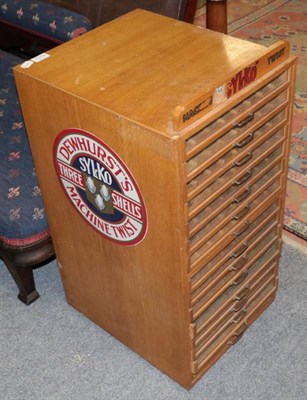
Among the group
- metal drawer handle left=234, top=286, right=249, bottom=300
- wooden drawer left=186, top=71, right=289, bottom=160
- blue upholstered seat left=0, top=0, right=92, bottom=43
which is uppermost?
wooden drawer left=186, top=71, right=289, bottom=160

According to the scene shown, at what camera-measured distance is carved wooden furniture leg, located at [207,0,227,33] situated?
6.50 ft

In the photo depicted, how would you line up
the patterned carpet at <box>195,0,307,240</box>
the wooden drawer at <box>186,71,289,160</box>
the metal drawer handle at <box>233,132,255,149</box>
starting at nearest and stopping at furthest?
the wooden drawer at <box>186,71,289,160</box>, the metal drawer handle at <box>233,132,255,149</box>, the patterned carpet at <box>195,0,307,240</box>

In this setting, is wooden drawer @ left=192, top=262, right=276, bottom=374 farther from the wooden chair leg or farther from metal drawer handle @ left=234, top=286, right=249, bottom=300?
the wooden chair leg

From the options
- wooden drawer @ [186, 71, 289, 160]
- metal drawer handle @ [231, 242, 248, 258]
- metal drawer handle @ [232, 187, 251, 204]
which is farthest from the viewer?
metal drawer handle @ [231, 242, 248, 258]

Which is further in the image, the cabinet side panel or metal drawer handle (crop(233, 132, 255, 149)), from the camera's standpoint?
metal drawer handle (crop(233, 132, 255, 149))

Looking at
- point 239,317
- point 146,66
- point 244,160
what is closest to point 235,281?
point 239,317

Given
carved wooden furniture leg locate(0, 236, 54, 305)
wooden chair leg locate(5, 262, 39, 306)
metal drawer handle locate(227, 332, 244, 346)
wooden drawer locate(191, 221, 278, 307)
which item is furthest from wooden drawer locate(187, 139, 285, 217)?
wooden chair leg locate(5, 262, 39, 306)

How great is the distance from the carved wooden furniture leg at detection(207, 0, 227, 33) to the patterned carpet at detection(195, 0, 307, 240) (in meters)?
0.77

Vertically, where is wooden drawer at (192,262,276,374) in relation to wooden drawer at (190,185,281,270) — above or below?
below

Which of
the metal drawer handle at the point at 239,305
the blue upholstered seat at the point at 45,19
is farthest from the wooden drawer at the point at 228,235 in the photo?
the blue upholstered seat at the point at 45,19

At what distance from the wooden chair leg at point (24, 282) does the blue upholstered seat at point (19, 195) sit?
0.47 ft

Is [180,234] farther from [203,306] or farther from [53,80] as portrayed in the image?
[53,80]

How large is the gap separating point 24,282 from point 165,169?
918mm

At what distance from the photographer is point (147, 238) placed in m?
1.48
